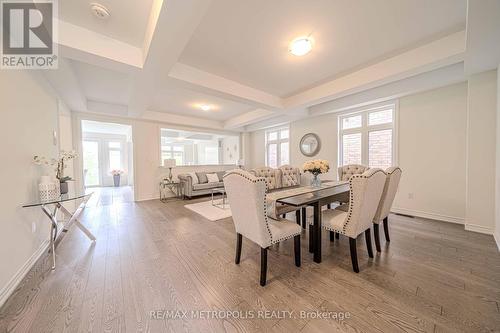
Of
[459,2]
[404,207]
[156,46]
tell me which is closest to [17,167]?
[156,46]

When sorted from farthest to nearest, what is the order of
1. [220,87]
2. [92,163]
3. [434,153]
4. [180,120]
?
1. [92,163]
2. [180,120]
3. [434,153]
4. [220,87]

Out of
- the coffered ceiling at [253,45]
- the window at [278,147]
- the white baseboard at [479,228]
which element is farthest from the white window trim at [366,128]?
the window at [278,147]

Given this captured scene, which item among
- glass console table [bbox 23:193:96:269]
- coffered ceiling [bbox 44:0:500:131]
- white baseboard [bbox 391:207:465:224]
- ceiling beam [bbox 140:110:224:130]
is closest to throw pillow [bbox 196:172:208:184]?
ceiling beam [bbox 140:110:224:130]

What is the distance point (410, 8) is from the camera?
1.80m

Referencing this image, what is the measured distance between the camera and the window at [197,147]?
20.9 ft

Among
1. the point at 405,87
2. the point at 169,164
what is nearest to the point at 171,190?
the point at 169,164

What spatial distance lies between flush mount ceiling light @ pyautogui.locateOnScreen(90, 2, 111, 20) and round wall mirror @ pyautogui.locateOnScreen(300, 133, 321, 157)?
4.78 meters

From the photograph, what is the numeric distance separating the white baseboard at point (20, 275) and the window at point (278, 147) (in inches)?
225

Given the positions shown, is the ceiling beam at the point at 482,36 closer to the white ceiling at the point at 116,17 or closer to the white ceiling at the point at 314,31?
the white ceiling at the point at 314,31

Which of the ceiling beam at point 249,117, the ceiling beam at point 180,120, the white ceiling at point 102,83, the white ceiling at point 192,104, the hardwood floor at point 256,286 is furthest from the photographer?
the ceiling beam at point 180,120

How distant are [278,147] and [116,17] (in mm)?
5369

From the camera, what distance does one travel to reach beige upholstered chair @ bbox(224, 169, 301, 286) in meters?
1.52

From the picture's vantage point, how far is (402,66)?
2580 millimetres

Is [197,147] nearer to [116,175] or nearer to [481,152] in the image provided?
[116,175]
